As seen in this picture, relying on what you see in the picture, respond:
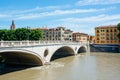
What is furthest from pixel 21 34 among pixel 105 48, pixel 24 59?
pixel 24 59

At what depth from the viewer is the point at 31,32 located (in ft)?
212

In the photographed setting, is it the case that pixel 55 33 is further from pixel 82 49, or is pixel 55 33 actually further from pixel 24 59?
pixel 24 59

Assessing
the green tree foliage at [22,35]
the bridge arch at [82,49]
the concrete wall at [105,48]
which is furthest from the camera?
the bridge arch at [82,49]

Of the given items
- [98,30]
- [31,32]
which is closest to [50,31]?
[98,30]

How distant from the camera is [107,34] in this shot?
265 ft

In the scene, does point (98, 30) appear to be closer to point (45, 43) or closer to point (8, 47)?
point (45, 43)

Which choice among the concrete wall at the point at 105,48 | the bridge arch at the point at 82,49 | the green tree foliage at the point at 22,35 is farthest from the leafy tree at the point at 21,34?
the concrete wall at the point at 105,48

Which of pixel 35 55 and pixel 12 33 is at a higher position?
pixel 12 33

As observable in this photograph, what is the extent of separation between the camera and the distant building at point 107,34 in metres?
79.1

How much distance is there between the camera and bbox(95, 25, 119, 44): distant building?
79125mm

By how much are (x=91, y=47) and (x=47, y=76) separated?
1936 inches

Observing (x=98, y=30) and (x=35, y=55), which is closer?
(x=35, y=55)

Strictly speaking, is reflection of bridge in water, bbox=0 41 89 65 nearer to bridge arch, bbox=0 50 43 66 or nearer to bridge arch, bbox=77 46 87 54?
bridge arch, bbox=0 50 43 66

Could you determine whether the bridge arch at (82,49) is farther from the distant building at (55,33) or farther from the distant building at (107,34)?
the distant building at (55,33)
